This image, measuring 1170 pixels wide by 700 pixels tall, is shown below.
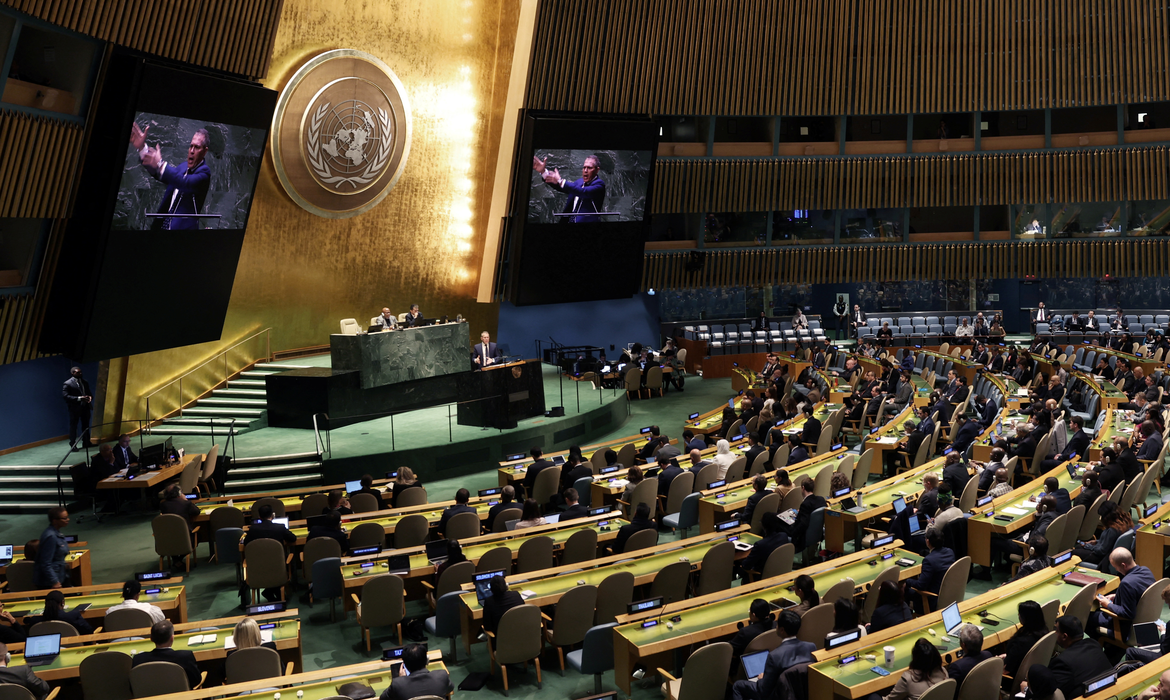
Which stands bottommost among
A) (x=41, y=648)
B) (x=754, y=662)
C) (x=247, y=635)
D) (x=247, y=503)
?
(x=41, y=648)

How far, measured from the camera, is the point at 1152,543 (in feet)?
28.2

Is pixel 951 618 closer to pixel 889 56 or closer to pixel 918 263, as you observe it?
pixel 889 56

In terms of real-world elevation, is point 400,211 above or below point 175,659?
above

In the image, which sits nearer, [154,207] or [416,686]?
[416,686]

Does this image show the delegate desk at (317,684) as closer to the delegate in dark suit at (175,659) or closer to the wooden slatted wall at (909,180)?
the delegate in dark suit at (175,659)

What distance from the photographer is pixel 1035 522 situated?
951 cm

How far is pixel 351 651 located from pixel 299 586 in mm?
1958

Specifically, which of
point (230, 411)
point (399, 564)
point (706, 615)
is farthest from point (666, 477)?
point (230, 411)

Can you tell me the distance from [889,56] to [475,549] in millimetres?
20095

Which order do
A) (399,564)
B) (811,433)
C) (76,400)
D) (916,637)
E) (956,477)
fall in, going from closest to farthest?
(916,637) → (399,564) → (956,477) → (811,433) → (76,400)

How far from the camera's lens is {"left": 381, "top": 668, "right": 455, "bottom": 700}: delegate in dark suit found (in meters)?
5.95

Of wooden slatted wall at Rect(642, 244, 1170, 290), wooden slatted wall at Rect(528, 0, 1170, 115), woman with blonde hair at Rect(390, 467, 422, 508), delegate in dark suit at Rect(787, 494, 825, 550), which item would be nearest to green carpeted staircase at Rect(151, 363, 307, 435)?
woman with blonde hair at Rect(390, 467, 422, 508)

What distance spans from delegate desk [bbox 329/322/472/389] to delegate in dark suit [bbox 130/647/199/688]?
9514 millimetres

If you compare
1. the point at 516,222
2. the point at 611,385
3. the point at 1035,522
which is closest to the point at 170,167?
the point at 516,222
